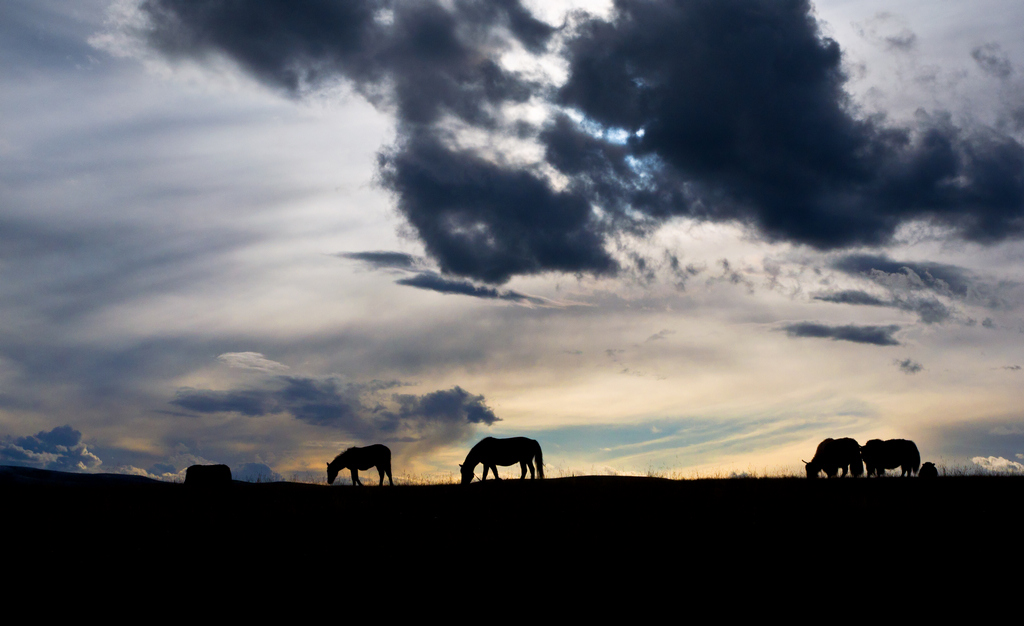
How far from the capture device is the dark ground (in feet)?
41.0

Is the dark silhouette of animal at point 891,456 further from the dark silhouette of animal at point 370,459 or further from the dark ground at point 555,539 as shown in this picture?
the dark silhouette of animal at point 370,459

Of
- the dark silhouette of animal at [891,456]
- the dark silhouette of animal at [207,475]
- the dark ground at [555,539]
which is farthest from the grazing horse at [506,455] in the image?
→ the dark silhouette of animal at [891,456]

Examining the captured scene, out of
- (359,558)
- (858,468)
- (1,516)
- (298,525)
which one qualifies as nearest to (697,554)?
(359,558)

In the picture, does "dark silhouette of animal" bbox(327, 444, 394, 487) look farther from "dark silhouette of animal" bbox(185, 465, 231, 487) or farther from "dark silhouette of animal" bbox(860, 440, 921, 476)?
"dark silhouette of animal" bbox(860, 440, 921, 476)

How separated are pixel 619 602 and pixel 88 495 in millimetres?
23381

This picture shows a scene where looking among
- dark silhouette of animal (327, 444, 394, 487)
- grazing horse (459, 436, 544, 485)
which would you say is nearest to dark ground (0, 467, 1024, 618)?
grazing horse (459, 436, 544, 485)

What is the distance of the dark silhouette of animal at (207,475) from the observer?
102ft

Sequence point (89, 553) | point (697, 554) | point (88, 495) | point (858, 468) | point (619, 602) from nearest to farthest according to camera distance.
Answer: point (619, 602) → point (697, 554) → point (89, 553) → point (88, 495) → point (858, 468)

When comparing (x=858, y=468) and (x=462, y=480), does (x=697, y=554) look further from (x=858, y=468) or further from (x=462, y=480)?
(x=858, y=468)

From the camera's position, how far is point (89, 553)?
1530 cm

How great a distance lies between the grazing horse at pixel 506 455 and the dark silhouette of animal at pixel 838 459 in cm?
1540

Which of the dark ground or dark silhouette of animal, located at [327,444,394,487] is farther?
dark silhouette of animal, located at [327,444,394,487]

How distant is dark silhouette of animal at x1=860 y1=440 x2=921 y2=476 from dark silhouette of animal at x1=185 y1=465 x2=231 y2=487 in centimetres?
3316

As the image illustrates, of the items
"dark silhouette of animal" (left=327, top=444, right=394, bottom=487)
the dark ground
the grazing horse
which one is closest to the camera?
the dark ground
